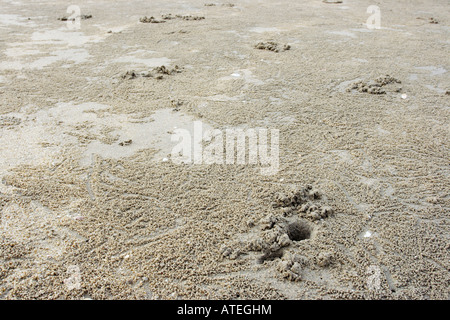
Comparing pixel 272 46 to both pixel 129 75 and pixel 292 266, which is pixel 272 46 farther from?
pixel 292 266

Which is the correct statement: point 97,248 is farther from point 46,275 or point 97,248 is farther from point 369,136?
point 369,136

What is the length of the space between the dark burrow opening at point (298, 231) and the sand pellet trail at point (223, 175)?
0.7 inches

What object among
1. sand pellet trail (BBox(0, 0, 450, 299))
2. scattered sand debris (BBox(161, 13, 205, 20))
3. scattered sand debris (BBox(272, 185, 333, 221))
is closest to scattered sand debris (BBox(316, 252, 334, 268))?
sand pellet trail (BBox(0, 0, 450, 299))

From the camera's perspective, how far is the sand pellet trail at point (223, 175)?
2.38 m

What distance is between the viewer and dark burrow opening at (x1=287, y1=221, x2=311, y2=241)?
9.24ft

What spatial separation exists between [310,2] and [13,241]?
12291 mm

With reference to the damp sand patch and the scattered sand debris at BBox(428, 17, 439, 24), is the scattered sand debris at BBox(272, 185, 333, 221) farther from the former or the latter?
the scattered sand debris at BBox(428, 17, 439, 24)

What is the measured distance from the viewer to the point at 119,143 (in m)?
3.92

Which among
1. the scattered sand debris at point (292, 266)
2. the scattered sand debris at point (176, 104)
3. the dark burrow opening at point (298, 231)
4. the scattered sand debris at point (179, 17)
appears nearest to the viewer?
the scattered sand debris at point (292, 266)

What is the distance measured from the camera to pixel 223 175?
3422 millimetres

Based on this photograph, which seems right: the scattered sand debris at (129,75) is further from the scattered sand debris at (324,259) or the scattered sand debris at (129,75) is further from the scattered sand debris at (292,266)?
the scattered sand debris at (324,259)

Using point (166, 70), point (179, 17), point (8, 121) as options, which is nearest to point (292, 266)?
point (8, 121)

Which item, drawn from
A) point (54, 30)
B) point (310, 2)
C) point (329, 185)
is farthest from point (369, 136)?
point (310, 2)

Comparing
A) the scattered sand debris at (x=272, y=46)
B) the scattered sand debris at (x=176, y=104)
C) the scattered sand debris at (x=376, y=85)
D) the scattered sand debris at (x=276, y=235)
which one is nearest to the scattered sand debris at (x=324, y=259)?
the scattered sand debris at (x=276, y=235)
